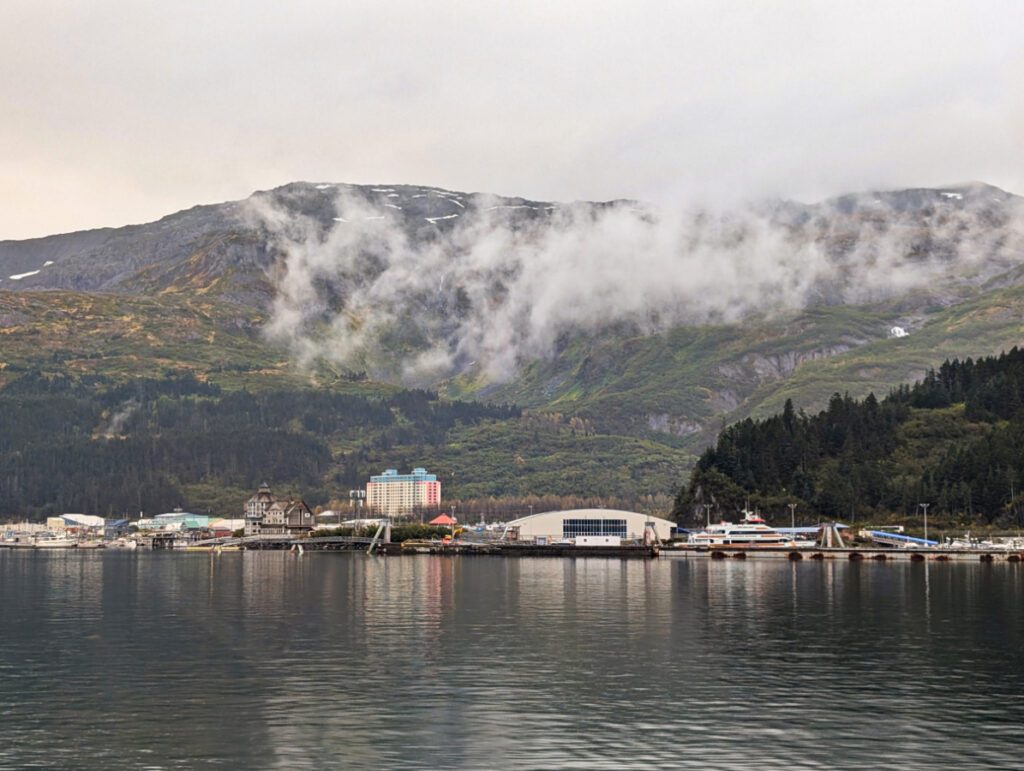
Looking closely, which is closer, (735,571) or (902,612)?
(902,612)

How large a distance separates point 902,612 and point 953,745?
62.9m

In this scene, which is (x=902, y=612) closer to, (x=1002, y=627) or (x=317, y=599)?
(x=1002, y=627)

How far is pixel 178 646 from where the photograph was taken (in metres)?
88.2

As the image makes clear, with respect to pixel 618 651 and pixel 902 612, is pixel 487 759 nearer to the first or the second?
pixel 618 651

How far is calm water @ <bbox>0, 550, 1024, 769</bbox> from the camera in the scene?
5312cm

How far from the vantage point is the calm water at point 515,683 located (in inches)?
2092

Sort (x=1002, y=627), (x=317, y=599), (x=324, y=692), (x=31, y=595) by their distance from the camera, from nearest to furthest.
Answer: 1. (x=324, y=692)
2. (x=1002, y=627)
3. (x=317, y=599)
4. (x=31, y=595)

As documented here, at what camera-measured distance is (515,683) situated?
7062cm

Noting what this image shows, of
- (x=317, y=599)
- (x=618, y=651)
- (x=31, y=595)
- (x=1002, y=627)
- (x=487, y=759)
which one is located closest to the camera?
(x=487, y=759)

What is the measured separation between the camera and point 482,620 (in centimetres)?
10775

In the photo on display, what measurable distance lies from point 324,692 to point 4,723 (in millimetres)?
16450

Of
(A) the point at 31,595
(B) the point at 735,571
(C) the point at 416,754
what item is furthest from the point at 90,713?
(B) the point at 735,571

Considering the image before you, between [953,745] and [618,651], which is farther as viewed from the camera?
[618,651]

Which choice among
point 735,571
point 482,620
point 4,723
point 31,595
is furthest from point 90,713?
point 735,571
